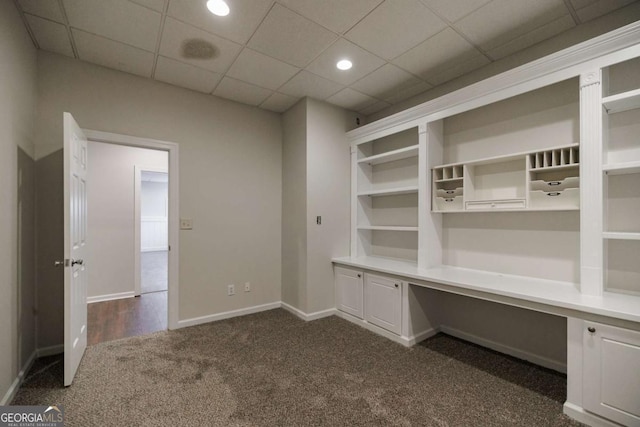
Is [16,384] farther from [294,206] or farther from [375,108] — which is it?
[375,108]

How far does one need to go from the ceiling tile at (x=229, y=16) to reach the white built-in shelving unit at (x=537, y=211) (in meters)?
1.79

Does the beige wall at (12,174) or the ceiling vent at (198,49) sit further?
the ceiling vent at (198,49)

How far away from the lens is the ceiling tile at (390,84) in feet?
9.62

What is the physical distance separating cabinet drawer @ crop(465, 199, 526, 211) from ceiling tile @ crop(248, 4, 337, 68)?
1.92m

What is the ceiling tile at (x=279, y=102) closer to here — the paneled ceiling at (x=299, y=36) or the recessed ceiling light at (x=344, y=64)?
the paneled ceiling at (x=299, y=36)

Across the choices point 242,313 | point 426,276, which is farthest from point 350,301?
point 242,313

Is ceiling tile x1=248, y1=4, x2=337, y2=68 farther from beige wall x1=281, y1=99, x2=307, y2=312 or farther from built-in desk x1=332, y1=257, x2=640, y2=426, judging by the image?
built-in desk x1=332, y1=257, x2=640, y2=426

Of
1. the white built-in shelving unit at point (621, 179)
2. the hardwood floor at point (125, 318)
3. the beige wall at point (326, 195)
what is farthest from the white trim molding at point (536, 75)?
the hardwood floor at point (125, 318)

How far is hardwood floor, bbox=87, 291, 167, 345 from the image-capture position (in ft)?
10.2

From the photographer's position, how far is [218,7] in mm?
2027

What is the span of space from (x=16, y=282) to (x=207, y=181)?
1832 mm

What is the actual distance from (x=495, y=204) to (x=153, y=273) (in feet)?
22.0

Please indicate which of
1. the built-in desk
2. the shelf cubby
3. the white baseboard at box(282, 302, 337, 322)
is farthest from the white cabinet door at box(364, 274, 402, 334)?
the shelf cubby

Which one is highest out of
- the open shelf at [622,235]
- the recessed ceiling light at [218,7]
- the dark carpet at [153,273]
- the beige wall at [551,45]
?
the recessed ceiling light at [218,7]
